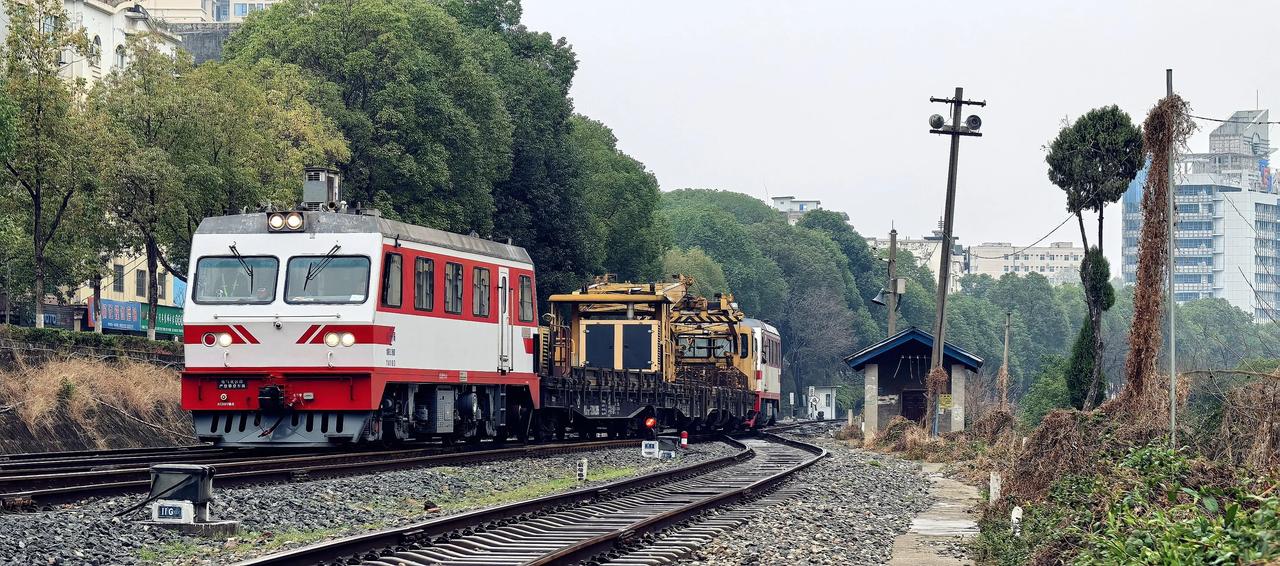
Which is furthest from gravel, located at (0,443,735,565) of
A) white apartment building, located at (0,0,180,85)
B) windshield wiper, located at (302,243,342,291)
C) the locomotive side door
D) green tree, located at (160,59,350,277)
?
white apartment building, located at (0,0,180,85)

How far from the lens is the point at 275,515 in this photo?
13.9 metres

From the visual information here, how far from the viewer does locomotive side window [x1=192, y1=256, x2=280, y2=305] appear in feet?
68.2

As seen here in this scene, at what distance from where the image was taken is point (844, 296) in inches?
4742

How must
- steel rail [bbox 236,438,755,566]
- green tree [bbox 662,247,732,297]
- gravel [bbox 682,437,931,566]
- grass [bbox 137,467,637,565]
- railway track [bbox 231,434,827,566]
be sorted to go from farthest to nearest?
green tree [bbox 662,247,732,297] < gravel [bbox 682,437,931,566] < grass [bbox 137,467,637,565] < railway track [bbox 231,434,827,566] < steel rail [bbox 236,438,755,566]

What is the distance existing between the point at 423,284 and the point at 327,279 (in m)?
1.78

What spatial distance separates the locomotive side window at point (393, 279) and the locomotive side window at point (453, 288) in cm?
157

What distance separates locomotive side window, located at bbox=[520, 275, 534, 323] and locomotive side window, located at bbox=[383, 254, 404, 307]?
489 centimetres

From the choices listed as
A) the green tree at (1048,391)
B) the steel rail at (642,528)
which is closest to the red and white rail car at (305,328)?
the steel rail at (642,528)

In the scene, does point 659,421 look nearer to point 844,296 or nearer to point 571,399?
point 571,399

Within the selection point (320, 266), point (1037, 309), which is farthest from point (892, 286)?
point (1037, 309)

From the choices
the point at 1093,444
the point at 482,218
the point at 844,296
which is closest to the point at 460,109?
the point at 482,218

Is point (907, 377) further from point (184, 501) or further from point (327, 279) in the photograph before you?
point (184, 501)

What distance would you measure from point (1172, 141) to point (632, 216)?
190 feet

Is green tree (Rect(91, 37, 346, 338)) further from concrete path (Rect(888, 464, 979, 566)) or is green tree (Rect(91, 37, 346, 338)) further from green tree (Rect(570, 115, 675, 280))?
green tree (Rect(570, 115, 675, 280))
